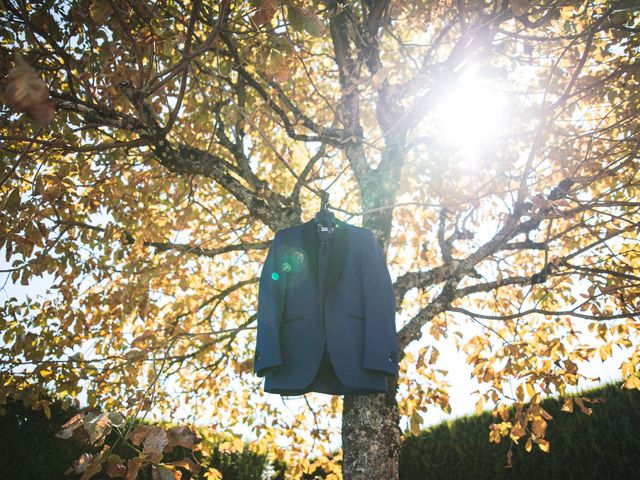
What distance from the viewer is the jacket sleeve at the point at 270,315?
2.47 metres

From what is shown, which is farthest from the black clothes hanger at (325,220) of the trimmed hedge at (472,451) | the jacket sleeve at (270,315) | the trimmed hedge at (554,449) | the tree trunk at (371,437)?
the trimmed hedge at (554,449)

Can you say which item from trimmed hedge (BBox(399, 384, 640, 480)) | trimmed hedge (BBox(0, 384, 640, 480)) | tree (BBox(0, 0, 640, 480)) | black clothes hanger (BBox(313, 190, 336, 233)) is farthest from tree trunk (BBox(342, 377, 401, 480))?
trimmed hedge (BBox(399, 384, 640, 480))

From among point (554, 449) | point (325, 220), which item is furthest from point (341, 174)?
point (554, 449)

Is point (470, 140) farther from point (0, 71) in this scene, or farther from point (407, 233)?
point (0, 71)

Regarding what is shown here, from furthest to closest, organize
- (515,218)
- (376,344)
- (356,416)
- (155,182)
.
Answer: (155,182)
(515,218)
(356,416)
(376,344)

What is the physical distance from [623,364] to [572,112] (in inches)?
112

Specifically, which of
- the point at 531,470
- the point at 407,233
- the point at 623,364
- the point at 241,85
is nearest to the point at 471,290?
the point at 623,364

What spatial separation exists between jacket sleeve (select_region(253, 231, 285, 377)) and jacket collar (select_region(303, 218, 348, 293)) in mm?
203

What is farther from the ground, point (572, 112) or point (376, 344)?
point (572, 112)

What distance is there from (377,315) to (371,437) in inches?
35.8

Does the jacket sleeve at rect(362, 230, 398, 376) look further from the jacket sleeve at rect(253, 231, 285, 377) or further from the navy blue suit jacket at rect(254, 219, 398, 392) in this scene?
the jacket sleeve at rect(253, 231, 285, 377)

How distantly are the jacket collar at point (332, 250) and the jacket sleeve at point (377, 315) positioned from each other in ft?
0.49

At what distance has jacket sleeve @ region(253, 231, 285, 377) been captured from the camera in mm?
2472

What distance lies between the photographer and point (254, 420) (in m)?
5.32
